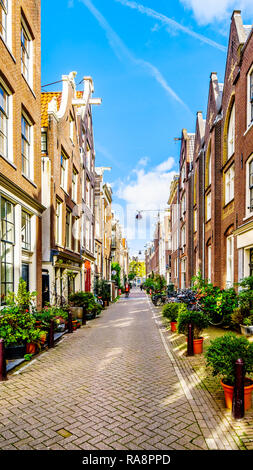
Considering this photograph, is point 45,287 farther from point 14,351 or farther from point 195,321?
point 195,321

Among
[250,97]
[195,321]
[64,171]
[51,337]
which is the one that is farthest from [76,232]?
[195,321]

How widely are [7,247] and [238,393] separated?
25.3 ft

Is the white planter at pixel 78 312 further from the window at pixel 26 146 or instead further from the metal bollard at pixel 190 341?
the metal bollard at pixel 190 341

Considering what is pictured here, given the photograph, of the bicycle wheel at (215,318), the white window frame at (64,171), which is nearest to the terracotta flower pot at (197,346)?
the bicycle wheel at (215,318)

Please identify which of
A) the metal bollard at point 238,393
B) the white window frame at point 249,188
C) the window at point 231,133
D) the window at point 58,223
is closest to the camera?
the metal bollard at point 238,393

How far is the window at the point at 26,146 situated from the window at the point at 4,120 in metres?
1.68

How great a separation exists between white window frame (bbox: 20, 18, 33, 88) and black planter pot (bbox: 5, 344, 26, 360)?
30.1 feet

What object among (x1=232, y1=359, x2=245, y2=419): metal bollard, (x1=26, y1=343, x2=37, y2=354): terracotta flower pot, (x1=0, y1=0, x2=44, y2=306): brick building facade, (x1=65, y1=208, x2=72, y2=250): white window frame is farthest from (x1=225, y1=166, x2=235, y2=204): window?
(x1=232, y1=359, x2=245, y2=419): metal bollard

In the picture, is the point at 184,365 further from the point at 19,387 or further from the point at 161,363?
the point at 19,387

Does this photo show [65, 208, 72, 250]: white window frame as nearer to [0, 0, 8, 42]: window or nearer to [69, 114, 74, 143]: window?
[69, 114, 74, 143]: window

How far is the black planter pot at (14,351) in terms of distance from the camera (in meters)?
8.09

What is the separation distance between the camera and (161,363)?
8227mm

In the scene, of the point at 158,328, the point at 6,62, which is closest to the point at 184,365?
the point at 158,328

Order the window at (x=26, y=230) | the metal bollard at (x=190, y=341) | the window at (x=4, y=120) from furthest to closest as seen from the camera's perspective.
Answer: the window at (x=26, y=230), the window at (x=4, y=120), the metal bollard at (x=190, y=341)
